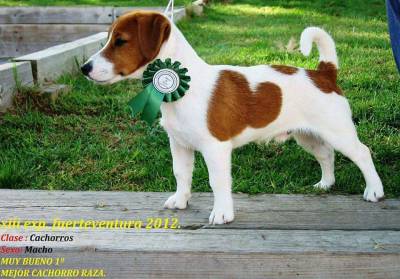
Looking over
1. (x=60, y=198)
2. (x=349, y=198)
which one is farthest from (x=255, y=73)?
(x=60, y=198)

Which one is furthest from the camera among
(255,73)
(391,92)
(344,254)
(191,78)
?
(391,92)

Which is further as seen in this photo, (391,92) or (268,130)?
(391,92)

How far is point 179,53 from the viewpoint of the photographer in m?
2.54

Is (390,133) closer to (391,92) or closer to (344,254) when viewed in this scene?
(391,92)

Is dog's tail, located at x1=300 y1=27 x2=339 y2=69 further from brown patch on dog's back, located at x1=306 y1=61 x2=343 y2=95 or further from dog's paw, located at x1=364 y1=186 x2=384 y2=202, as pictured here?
dog's paw, located at x1=364 y1=186 x2=384 y2=202

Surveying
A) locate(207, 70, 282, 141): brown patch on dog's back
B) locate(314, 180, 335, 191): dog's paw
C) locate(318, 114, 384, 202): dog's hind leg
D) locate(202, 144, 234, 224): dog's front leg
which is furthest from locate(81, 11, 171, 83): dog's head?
locate(314, 180, 335, 191): dog's paw

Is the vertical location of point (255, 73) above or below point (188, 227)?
above

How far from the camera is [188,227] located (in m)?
2.59

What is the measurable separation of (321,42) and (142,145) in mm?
1556

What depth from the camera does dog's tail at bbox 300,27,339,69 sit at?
2941 millimetres

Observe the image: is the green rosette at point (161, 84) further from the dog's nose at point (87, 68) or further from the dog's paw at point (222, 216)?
the dog's paw at point (222, 216)

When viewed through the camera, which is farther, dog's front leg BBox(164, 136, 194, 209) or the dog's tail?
the dog's tail

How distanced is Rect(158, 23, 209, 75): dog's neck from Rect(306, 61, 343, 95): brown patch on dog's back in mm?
652

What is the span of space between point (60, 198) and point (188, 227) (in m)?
0.77
